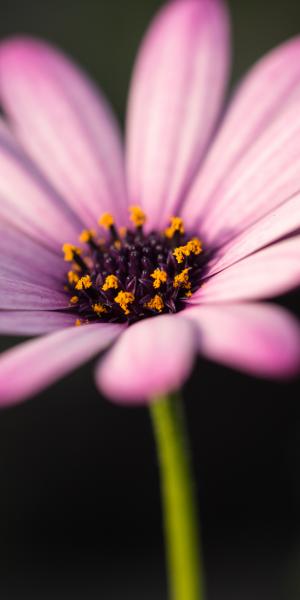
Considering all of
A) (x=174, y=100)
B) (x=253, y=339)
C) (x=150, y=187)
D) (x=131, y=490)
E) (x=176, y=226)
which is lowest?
(x=131, y=490)

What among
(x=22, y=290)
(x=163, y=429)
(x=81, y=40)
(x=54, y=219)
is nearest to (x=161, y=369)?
(x=163, y=429)

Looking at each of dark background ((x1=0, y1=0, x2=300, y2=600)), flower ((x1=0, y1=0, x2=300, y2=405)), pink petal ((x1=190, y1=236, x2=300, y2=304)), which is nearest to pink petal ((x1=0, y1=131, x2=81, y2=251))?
flower ((x1=0, y1=0, x2=300, y2=405))

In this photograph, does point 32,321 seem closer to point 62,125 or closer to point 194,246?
point 194,246

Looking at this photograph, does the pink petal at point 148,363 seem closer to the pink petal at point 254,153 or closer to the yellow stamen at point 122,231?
the pink petal at point 254,153

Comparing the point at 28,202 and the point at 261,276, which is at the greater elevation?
the point at 28,202

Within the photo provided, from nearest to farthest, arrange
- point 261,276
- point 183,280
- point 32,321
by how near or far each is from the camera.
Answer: point 261,276 < point 32,321 < point 183,280

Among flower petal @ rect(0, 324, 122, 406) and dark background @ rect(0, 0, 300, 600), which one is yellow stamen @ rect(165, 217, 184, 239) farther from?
dark background @ rect(0, 0, 300, 600)

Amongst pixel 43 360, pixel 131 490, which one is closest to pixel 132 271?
pixel 43 360

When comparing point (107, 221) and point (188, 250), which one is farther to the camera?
point (107, 221)
